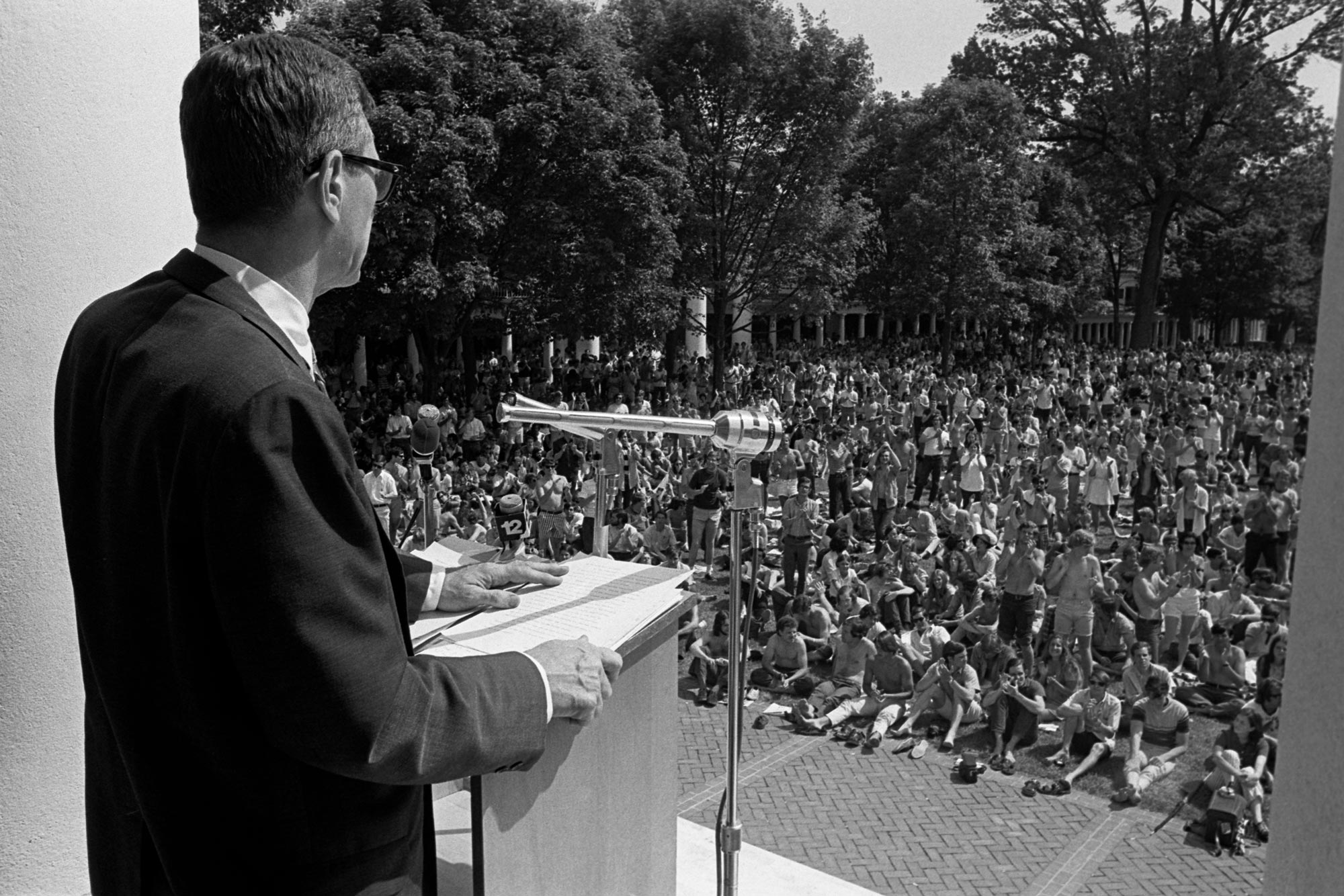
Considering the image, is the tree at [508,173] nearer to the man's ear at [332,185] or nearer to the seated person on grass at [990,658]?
the seated person on grass at [990,658]

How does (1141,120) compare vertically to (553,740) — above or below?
above

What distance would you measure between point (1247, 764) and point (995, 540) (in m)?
5.43

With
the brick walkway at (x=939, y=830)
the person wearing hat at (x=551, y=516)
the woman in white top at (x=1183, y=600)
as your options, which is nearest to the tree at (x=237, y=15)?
the person wearing hat at (x=551, y=516)

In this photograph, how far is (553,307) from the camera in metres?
24.0

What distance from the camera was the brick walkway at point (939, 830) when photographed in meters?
7.25

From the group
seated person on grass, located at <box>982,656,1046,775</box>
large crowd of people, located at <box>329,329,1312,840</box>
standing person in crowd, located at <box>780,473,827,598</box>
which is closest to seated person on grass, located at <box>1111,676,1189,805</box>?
large crowd of people, located at <box>329,329,1312,840</box>

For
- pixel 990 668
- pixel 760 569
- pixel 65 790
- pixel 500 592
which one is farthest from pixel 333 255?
pixel 760 569

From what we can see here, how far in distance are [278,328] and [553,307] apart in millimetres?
22866

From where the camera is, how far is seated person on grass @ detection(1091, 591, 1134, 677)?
413 inches

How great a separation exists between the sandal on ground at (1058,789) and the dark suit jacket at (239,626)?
814 cm

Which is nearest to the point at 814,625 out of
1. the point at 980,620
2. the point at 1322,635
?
the point at 980,620

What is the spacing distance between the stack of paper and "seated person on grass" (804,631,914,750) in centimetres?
837

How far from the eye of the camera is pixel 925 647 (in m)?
10.8

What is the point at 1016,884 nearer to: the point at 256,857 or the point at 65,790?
the point at 65,790
